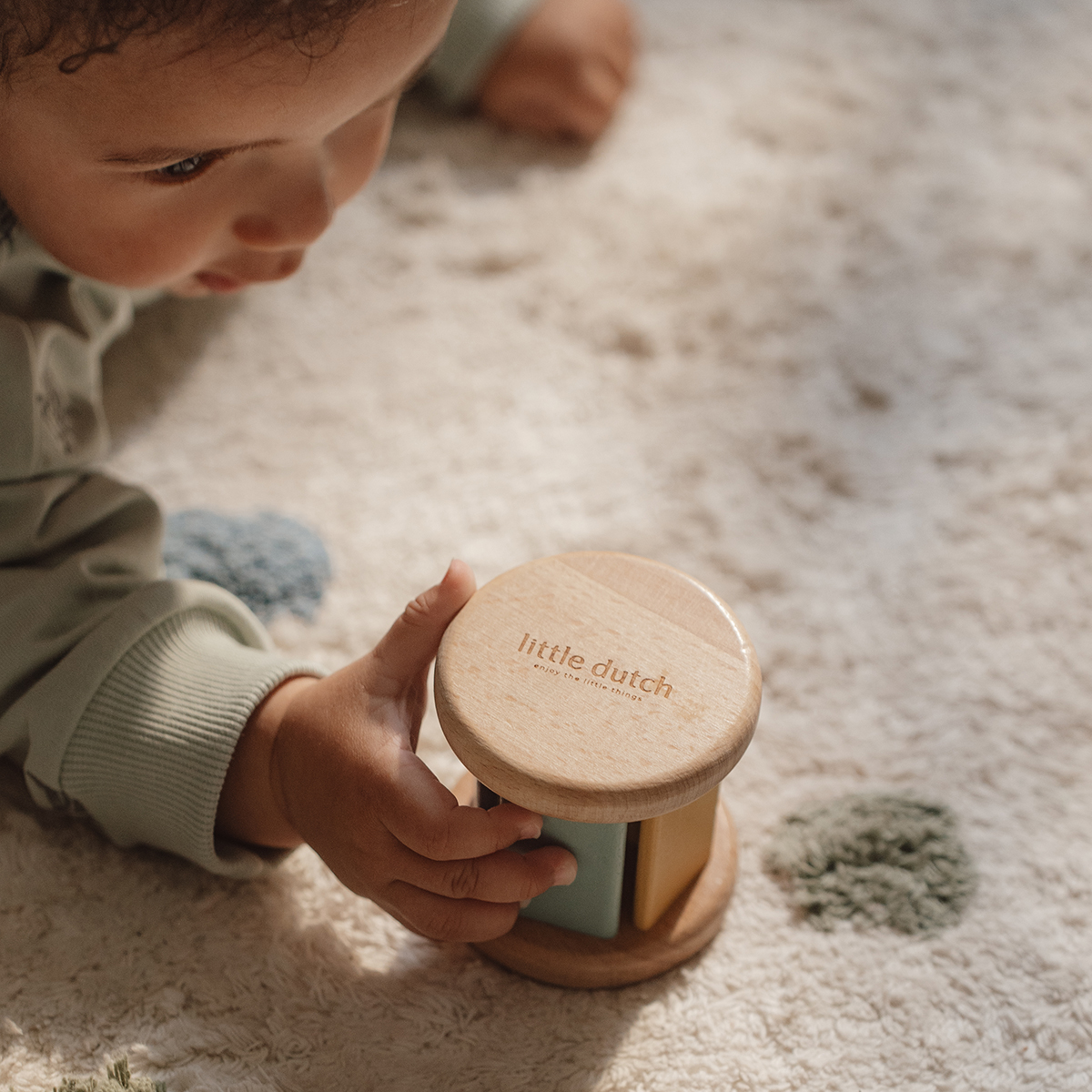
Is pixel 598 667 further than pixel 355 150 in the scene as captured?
No

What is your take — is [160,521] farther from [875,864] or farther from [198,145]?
[875,864]

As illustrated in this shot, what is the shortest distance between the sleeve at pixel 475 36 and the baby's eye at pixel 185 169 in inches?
17.3

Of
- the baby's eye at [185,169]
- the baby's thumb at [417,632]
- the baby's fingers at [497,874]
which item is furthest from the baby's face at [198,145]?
Answer: the baby's fingers at [497,874]

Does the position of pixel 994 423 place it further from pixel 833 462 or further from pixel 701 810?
pixel 701 810

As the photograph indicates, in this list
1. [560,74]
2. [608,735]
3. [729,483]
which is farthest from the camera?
[560,74]

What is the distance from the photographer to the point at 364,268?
80 centimetres

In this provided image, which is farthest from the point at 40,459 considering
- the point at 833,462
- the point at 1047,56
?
the point at 1047,56

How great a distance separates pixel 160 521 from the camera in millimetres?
564

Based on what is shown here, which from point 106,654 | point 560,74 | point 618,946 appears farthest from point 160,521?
point 560,74

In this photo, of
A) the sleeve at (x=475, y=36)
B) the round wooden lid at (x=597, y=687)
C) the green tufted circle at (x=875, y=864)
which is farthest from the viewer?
the sleeve at (x=475, y=36)

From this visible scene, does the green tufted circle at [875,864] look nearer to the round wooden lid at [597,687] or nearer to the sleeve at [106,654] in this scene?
the round wooden lid at [597,687]

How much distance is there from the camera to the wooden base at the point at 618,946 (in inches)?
18.5

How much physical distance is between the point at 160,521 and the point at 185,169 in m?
0.17

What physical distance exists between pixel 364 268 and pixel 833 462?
336mm
